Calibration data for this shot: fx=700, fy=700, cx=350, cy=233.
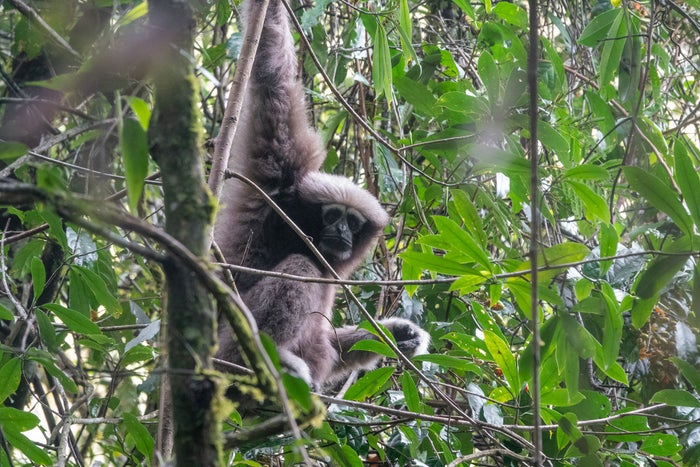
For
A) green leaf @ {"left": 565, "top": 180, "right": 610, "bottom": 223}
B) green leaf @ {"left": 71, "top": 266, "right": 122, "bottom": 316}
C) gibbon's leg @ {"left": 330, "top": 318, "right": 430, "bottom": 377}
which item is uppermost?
green leaf @ {"left": 565, "top": 180, "right": 610, "bottom": 223}

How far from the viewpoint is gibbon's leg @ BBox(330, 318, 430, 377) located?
5.07 meters

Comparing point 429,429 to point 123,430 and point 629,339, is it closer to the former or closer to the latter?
point 629,339

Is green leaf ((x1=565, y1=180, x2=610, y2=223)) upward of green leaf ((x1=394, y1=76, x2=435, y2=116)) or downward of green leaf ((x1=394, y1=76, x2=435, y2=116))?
downward

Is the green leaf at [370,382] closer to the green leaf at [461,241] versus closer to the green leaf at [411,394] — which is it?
the green leaf at [411,394]

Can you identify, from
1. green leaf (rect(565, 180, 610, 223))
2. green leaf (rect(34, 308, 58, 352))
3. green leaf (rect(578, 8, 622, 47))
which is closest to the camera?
green leaf (rect(565, 180, 610, 223))

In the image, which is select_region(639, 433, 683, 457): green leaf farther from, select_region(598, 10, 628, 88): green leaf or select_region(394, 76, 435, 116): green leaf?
select_region(394, 76, 435, 116): green leaf

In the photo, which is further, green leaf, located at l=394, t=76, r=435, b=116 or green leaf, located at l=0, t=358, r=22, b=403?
green leaf, located at l=394, t=76, r=435, b=116

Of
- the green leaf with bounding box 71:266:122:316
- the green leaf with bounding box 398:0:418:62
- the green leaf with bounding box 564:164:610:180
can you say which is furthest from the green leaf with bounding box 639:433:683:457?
the green leaf with bounding box 71:266:122:316

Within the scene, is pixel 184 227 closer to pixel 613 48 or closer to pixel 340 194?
pixel 613 48

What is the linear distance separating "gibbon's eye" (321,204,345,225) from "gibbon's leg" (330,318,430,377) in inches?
31.6

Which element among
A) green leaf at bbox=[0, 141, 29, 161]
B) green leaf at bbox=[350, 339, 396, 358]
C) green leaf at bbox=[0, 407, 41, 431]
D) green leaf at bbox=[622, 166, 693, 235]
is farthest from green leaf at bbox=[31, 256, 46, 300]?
green leaf at bbox=[622, 166, 693, 235]

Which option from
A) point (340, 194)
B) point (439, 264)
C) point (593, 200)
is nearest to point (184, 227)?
Answer: point (439, 264)

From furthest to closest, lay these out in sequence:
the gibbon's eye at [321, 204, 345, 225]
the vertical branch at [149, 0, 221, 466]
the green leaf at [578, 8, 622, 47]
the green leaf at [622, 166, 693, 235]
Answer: the gibbon's eye at [321, 204, 345, 225], the green leaf at [578, 8, 622, 47], the green leaf at [622, 166, 693, 235], the vertical branch at [149, 0, 221, 466]

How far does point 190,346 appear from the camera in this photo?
1339 mm
